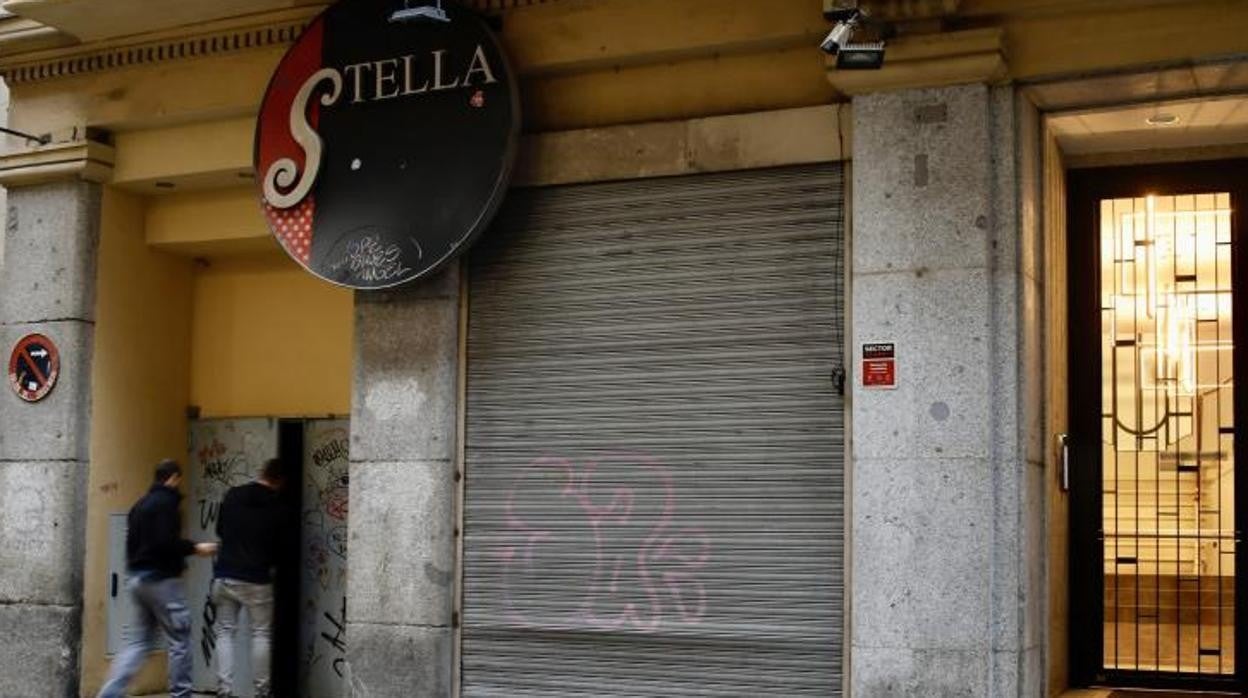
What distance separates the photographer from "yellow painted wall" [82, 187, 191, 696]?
12.0m

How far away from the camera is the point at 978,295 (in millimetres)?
8883

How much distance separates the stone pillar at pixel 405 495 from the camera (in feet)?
33.8

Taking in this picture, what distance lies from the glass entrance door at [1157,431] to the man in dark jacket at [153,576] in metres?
5.94

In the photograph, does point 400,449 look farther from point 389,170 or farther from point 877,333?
point 877,333

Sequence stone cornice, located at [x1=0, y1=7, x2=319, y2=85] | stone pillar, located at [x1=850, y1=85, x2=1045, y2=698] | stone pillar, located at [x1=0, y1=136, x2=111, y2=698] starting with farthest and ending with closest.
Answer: stone pillar, located at [x1=0, y1=136, x2=111, y2=698]
stone cornice, located at [x1=0, y1=7, x2=319, y2=85]
stone pillar, located at [x1=850, y1=85, x2=1045, y2=698]

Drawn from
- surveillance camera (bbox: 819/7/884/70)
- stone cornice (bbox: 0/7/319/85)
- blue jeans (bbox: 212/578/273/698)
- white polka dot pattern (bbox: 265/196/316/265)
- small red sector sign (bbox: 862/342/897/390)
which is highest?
stone cornice (bbox: 0/7/319/85)

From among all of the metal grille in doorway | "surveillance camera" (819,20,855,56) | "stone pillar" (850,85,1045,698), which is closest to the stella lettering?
"surveillance camera" (819,20,855,56)

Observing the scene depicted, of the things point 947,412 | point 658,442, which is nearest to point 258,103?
point 658,442

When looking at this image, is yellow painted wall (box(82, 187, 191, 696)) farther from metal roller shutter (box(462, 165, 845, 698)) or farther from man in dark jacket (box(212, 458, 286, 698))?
metal roller shutter (box(462, 165, 845, 698))

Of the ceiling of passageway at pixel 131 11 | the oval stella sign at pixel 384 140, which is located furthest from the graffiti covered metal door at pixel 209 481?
the ceiling of passageway at pixel 131 11

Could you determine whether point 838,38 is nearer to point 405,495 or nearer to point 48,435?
point 405,495

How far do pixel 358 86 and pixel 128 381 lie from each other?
332cm

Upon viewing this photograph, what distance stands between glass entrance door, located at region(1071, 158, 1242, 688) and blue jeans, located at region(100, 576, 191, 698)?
5949mm

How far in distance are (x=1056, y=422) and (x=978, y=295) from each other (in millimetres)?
1338
